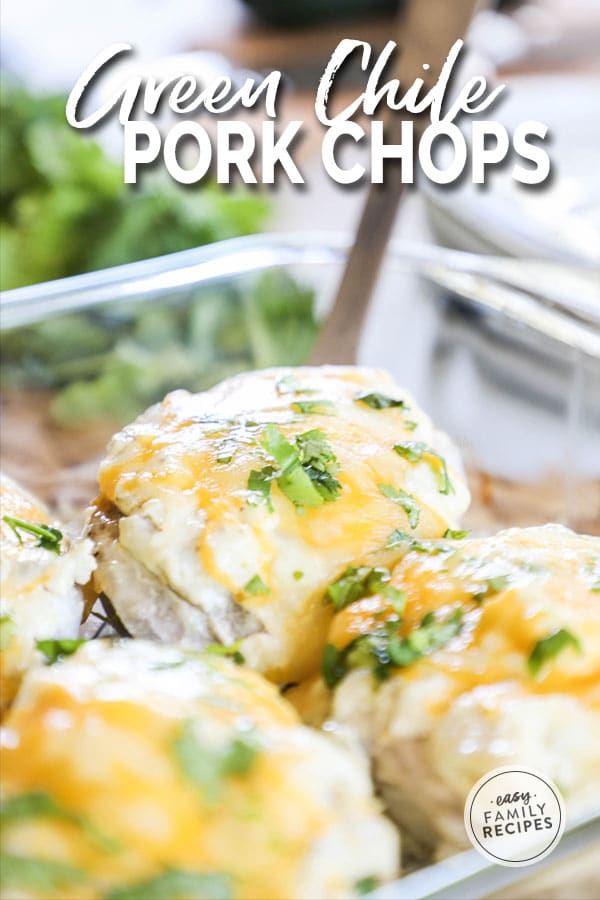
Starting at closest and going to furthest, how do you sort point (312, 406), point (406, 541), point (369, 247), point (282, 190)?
point (406, 541) < point (312, 406) < point (369, 247) < point (282, 190)

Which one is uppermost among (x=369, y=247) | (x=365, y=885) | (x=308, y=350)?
(x=369, y=247)

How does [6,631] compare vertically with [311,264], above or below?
below

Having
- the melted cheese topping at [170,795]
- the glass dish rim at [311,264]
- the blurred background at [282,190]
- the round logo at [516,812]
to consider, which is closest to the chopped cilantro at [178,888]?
the melted cheese topping at [170,795]

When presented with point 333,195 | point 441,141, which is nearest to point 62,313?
point 441,141

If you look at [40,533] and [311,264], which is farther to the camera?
[311,264]

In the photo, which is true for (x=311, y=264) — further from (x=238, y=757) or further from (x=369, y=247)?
(x=238, y=757)

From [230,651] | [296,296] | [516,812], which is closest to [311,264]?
[296,296]
